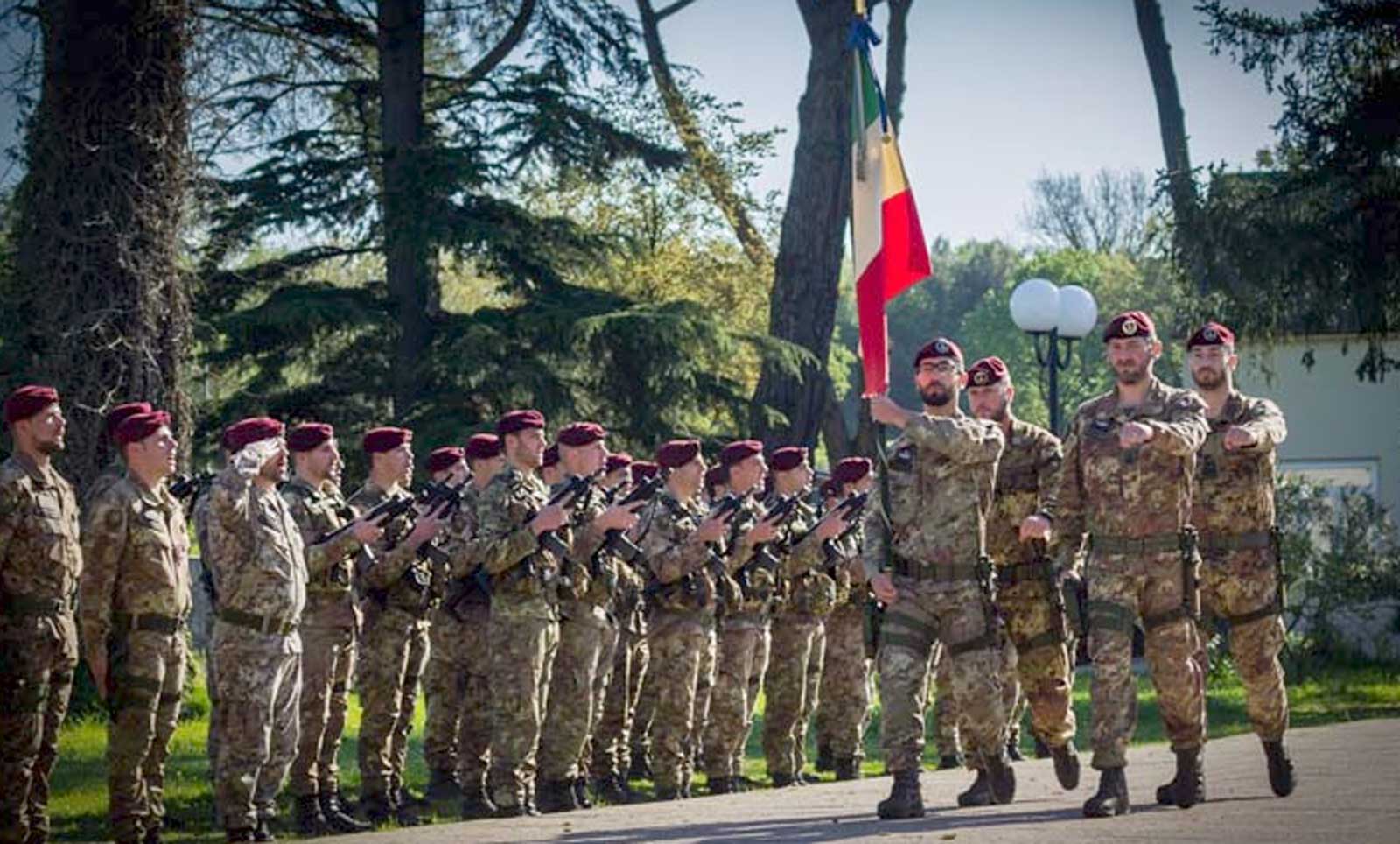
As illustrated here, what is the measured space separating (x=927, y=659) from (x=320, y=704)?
11.7 feet

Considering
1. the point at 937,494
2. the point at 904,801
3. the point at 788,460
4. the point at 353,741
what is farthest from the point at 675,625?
the point at 353,741

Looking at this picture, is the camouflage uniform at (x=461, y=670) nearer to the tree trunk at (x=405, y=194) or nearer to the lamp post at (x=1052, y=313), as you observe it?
the tree trunk at (x=405, y=194)

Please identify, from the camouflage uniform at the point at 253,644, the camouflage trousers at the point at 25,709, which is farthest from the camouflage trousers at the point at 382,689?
the camouflage trousers at the point at 25,709

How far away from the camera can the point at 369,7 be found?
23750 millimetres

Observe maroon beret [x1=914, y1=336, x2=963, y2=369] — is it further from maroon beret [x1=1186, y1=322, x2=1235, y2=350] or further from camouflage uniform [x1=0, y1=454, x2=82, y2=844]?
camouflage uniform [x1=0, y1=454, x2=82, y2=844]

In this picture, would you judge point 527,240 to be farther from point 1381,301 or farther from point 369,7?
point 1381,301

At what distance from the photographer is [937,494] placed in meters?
11.2

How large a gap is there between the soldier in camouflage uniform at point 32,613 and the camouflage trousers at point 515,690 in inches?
108

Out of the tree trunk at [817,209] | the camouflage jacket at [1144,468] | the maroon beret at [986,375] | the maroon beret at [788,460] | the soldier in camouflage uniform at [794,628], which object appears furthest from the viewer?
the tree trunk at [817,209]

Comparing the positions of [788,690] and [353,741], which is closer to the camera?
[788,690]

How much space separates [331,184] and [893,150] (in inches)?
426

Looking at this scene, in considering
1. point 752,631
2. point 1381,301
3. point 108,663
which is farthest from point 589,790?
point 1381,301

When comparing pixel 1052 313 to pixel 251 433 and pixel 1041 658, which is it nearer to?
pixel 1041 658

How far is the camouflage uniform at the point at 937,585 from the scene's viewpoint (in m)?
11.0
